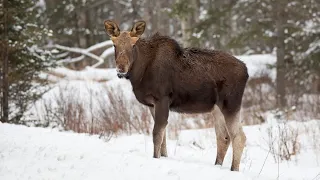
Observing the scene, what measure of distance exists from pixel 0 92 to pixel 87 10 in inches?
747

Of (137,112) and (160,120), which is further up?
(160,120)

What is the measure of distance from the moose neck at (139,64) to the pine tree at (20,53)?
5.70 meters

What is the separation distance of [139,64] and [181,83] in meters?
0.71

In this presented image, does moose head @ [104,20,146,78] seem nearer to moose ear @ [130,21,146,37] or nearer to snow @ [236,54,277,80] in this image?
moose ear @ [130,21,146,37]

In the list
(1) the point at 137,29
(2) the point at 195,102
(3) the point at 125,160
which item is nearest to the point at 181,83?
(2) the point at 195,102

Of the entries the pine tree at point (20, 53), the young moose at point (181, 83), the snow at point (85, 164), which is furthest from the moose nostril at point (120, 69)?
the pine tree at point (20, 53)

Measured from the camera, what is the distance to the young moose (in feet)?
21.7

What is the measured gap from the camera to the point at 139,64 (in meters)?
6.79

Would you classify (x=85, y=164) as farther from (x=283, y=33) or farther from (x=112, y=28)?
(x=283, y=33)

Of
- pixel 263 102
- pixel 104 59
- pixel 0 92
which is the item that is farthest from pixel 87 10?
pixel 0 92

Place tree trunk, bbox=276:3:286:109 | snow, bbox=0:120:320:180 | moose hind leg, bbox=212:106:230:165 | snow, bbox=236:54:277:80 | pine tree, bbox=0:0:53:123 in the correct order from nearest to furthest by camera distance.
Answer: snow, bbox=0:120:320:180 < moose hind leg, bbox=212:106:230:165 < pine tree, bbox=0:0:53:123 < tree trunk, bbox=276:3:286:109 < snow, bbox=236:54:277:80

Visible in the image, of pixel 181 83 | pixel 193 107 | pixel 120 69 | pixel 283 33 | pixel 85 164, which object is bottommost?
pixel 85 164

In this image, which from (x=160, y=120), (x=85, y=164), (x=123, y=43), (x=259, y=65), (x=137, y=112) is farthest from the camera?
(x=259, y=65)

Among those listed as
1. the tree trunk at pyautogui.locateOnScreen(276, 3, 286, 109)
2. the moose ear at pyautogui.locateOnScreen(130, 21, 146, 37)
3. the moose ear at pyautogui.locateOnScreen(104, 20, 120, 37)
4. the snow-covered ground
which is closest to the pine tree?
the snow-covered ground
